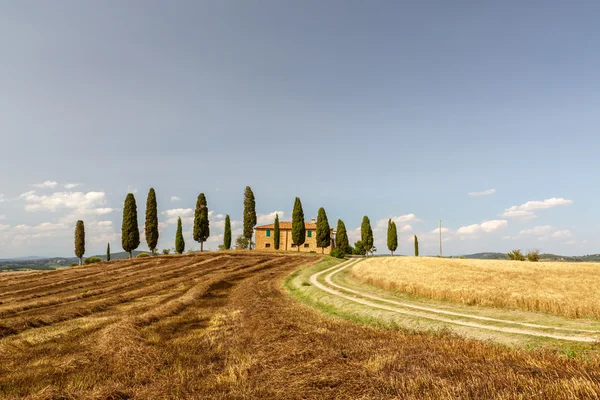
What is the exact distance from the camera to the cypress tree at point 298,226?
265 ft

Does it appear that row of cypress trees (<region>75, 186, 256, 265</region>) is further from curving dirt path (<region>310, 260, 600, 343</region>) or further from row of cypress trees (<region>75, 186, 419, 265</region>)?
curving dirt path (<region>310, 260, 600, 343</region>)

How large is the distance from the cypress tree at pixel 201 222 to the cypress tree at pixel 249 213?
36.2 ft

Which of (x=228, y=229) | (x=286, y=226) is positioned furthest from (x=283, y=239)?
(x=228, y=229)

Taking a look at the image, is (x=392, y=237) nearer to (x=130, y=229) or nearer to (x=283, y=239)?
(x=283, y=239)

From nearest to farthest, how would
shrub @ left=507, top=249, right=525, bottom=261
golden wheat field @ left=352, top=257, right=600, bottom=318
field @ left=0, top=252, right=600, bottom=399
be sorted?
field @ left=0, top=252, right=600, bottom=399 → golden wheat field @ left=352, top=257, right=600, bottom=318 → shrub @ left=507, top=249, right=525, bottom=261

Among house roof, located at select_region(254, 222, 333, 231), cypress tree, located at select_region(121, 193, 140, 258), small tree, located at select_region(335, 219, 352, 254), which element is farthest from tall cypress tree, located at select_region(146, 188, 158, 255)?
small tree, located at select_region(335, 219, 352, 254)

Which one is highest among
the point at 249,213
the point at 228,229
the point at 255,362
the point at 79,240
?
the point at 249,213

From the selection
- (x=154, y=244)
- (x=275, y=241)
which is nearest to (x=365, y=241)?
(x=275, y=241)

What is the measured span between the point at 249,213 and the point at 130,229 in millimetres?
29772

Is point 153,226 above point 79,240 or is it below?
above

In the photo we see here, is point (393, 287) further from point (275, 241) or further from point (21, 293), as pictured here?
point (275, 241)

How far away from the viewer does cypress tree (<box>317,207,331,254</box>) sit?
262 feet

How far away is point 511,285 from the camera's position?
2189 cm

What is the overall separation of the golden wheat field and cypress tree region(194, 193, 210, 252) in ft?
182
